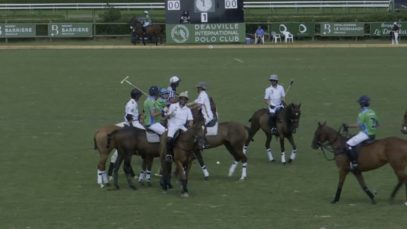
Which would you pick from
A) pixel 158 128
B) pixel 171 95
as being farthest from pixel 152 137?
pixel 171 95

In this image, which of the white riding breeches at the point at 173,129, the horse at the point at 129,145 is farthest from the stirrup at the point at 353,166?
the white riding breeches at the point at 173,129

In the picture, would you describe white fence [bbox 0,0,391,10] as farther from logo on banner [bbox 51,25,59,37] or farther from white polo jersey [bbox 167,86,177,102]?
white polo jersey [bbox 167,86,177,102]

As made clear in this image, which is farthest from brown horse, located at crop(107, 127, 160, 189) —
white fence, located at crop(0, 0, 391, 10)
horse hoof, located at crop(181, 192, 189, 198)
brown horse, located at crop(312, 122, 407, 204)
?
white fence, located at crop(0, 0, 391, 10)

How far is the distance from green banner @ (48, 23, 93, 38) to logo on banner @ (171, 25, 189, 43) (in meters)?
7.90

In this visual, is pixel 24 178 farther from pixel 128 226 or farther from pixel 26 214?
pixel 128 226

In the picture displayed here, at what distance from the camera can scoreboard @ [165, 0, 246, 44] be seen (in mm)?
61438

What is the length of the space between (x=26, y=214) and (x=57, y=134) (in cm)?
972

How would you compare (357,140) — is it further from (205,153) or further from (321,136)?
(205,153)

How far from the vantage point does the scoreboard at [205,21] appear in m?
61.4

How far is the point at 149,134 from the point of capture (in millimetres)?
16078

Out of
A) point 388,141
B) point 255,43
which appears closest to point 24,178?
point 388,141

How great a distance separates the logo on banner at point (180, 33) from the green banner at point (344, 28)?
12.0 metres

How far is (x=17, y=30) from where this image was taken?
6550 cm

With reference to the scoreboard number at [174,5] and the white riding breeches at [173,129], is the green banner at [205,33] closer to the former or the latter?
the scoreboard number at [174,5]
